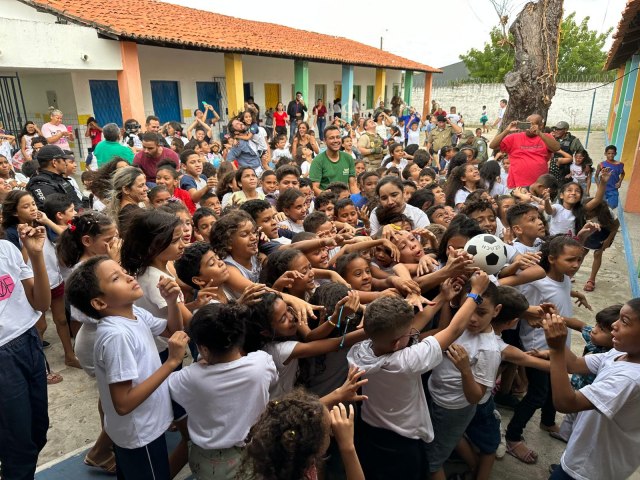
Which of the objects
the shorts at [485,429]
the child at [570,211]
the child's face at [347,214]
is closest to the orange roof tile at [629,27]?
the child at [570,211]

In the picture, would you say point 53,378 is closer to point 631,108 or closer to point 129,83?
point 129,83

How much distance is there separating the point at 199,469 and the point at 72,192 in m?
3.43

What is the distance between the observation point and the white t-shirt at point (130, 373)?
1.73 m

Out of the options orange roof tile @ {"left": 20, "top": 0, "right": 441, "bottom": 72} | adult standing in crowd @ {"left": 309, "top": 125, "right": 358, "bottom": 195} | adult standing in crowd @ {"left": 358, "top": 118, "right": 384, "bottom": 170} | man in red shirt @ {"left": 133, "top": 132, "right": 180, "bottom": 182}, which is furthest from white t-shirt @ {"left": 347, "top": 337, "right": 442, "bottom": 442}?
orange roof tile @ {"left": 20, "top": 0, "right": 441, "bottom": 72}

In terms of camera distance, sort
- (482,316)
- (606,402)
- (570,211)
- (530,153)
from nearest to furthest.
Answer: (606,402) → (482,316) → (570,211) → (530,153)

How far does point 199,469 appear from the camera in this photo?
6.17 feet

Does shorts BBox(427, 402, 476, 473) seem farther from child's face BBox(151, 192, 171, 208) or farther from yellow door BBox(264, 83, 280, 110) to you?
yellow door BBox(264, 83, 280, 110)

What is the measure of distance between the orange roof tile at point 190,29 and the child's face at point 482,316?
1001cm

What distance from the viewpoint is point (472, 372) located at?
2184 mm

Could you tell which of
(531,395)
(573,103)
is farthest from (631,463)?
(573,103)

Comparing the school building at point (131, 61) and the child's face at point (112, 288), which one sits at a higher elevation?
the school building at point (131, 61)

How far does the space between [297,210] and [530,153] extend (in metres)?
3.44

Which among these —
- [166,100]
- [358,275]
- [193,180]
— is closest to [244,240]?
[358,275]

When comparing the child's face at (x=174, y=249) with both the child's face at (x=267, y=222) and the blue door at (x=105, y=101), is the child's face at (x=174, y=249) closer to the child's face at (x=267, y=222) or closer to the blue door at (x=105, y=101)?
the child's face at (x=267, y=222)
